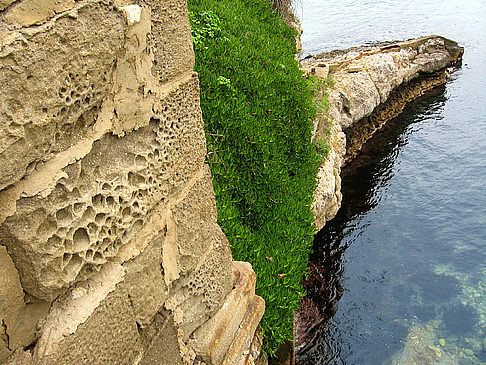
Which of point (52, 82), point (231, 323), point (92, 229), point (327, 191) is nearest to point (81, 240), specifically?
point (92, 229)

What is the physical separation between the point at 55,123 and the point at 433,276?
751 centimetres

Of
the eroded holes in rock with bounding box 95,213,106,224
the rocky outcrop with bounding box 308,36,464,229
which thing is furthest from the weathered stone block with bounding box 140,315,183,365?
the rocky outcrop with bounding box 308,36,464,229

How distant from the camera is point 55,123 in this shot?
147 centimetres

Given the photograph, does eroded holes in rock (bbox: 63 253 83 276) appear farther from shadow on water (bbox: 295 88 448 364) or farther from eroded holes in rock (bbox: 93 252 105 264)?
shadow on water (bbox: 295 88 448 364)

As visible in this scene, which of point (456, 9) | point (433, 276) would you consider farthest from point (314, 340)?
point (456, 9)

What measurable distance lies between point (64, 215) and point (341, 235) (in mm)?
7422

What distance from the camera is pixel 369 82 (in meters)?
13.2

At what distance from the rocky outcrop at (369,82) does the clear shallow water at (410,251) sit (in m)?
0.57

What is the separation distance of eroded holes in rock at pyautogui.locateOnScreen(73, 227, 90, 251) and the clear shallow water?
4.91 m

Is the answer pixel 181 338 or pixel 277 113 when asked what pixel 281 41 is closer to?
pixel 277 113

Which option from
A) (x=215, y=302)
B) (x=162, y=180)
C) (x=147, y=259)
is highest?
(x=162, y=180)

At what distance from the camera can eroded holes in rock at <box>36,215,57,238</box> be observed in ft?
4.94

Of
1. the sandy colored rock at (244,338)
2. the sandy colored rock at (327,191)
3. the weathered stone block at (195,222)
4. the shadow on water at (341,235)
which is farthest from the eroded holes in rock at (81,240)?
the sandy colored rock at (327,191)

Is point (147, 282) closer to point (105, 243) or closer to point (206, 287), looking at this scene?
point (105, 243)
